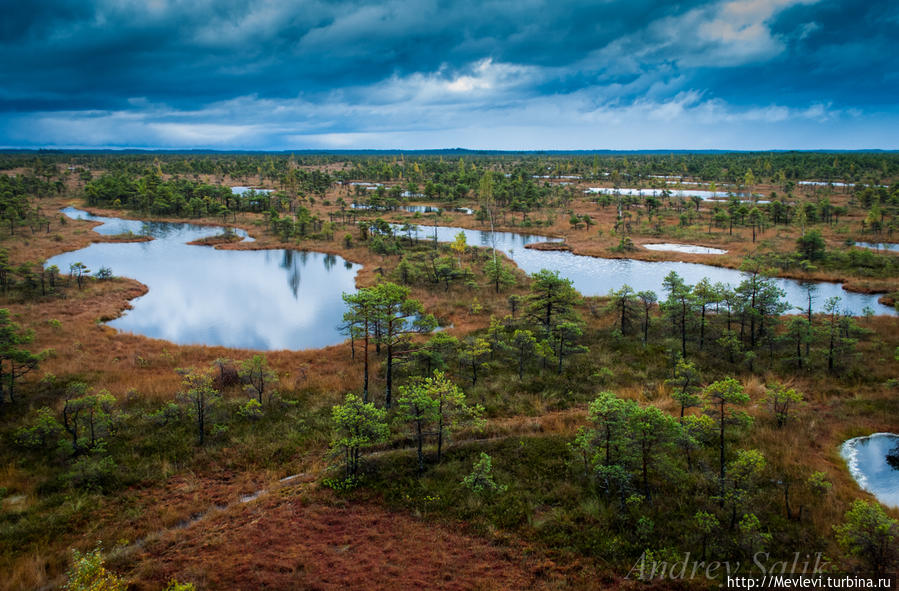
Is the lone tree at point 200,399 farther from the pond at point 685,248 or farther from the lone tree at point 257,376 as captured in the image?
the pond at point 685,248

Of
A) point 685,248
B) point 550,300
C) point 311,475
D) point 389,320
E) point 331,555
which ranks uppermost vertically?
point 685,248

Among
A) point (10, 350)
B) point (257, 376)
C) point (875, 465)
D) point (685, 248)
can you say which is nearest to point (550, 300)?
point (875, 465)

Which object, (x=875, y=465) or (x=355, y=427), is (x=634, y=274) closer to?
(x=875, y=465)

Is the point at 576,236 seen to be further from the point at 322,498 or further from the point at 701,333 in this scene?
the point at 322,498

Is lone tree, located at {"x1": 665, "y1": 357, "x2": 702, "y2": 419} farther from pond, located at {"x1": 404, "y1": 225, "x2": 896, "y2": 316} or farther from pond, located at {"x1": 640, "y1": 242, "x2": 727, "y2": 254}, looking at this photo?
pond, located at {"x1": 640, "y1": 242, "x2": 727, "y2": 254}

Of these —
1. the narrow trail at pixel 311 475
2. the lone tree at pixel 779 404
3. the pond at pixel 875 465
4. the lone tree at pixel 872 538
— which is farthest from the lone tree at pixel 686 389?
the lone tree at pixel 872 538

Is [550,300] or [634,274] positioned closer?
[550,300]

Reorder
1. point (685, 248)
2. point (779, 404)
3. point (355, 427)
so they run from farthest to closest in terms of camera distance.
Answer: point (685, 248) → point (779, 404) → point (355, 427)
